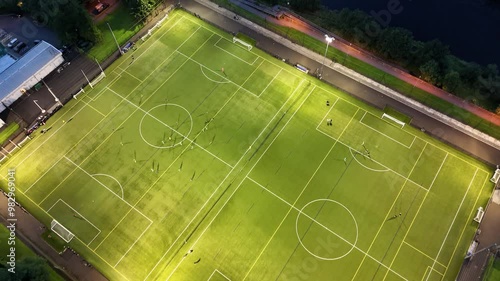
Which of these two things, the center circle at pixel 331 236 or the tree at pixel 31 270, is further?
the center circle at pixel 331 236

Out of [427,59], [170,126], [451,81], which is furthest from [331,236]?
[427,59]

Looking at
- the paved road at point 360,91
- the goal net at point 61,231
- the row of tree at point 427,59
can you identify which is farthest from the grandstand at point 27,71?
the row of tree at point 427,59

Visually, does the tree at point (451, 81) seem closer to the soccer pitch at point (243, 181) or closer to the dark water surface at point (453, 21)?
the soccer pitch at point (243, 181)

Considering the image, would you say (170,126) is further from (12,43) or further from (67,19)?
(12,43)

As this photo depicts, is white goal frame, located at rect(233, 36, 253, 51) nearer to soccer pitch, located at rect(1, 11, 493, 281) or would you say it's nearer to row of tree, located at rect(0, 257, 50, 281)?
soccer pitch, located at rect(1, 11, 493, 281)

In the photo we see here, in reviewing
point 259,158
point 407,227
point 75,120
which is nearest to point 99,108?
Answer: point 75,120

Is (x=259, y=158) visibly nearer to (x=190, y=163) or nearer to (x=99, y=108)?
(x=190, y=163)
